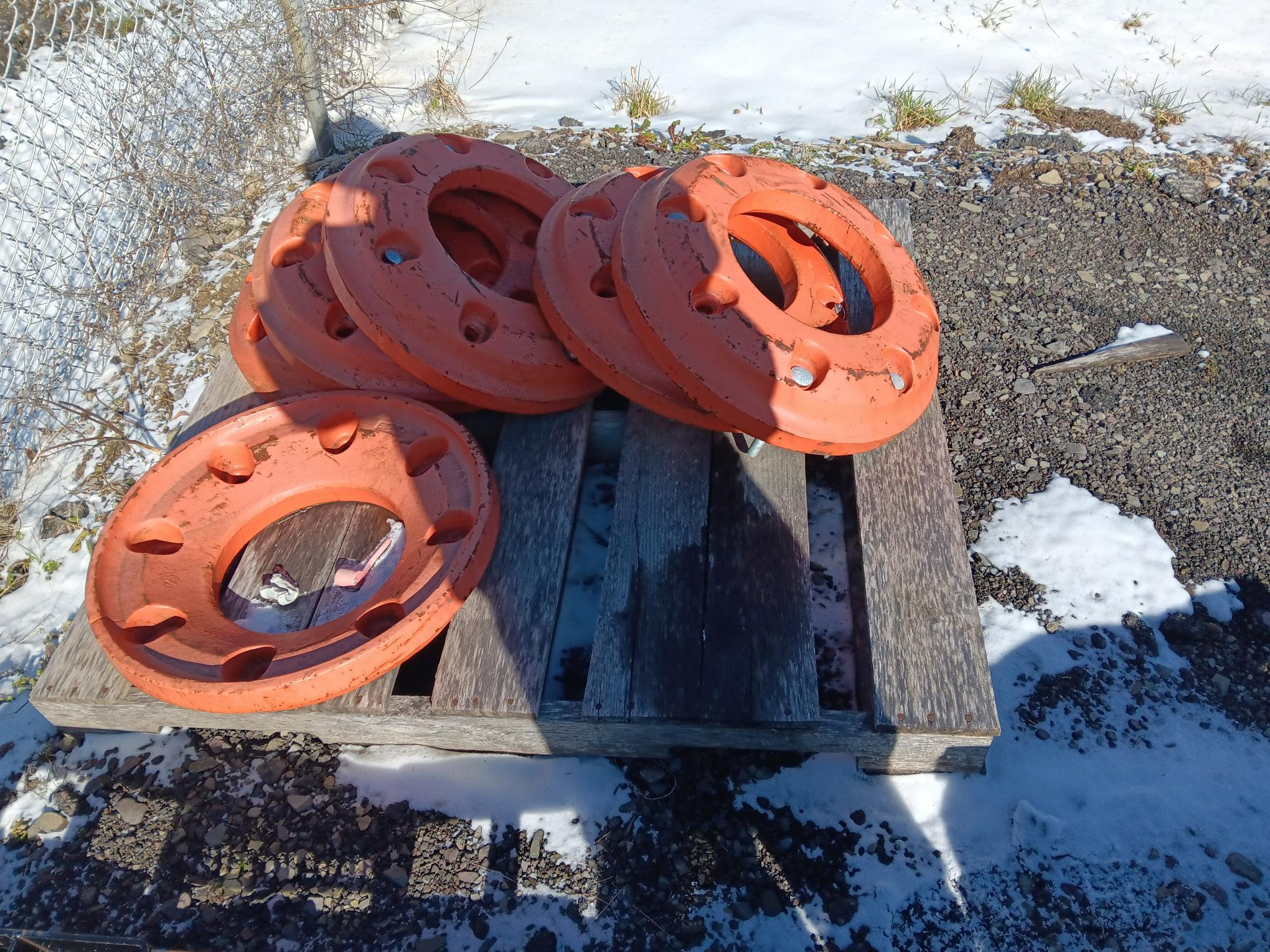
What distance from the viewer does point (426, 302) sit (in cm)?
235

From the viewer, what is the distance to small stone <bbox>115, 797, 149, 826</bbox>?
223 centimetres

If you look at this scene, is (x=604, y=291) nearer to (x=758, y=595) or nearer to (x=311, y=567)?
(x=758, y=595)

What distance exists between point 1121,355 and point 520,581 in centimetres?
263

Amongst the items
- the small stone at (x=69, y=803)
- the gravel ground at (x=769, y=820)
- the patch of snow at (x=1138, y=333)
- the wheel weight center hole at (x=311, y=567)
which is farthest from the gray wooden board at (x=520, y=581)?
the patch of snow at (x=1138, y=333)

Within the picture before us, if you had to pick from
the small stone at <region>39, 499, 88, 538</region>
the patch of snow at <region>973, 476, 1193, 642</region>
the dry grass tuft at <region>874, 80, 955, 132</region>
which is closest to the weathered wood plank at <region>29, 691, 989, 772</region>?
the patch of snow at <region>973, 476, 1193, 642</region>

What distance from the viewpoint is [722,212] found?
2.50 m

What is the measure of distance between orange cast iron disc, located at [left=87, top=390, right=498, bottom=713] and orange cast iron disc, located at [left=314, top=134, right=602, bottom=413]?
185mm

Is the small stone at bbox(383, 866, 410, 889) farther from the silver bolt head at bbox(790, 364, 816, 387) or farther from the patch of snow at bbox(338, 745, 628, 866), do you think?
the silver bolt head at bbox(790, 364, 816, 387)

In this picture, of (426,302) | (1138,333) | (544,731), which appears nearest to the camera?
(544,731)

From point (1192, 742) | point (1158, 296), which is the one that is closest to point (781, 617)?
point (1192, 742)

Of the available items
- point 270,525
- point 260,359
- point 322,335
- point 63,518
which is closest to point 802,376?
point 322,335

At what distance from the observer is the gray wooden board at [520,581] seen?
2.10m

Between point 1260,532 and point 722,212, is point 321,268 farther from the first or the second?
point 1260,532

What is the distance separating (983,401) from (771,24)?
371 cm
